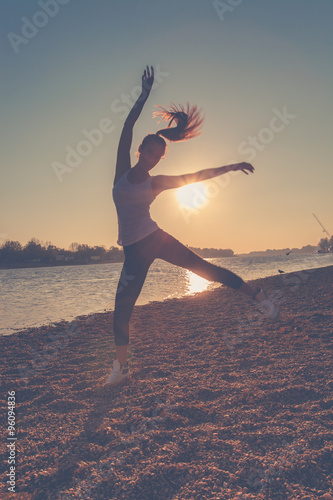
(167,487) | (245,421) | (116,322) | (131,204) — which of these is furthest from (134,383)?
(131,204)

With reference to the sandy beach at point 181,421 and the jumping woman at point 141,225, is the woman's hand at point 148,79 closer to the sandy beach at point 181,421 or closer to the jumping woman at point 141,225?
the jumping woman at point 141,225

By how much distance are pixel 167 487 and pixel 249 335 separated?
406 cm

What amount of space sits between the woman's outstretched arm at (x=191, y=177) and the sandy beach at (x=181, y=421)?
2226 millimetres

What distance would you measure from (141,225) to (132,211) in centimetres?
18

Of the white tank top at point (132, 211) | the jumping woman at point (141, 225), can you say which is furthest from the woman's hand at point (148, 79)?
the white tank top at point (132, 211)

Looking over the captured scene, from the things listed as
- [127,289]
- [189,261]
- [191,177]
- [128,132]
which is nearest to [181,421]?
[127,289]

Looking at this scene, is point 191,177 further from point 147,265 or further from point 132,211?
point 147,265

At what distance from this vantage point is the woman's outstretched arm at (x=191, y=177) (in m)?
3.20

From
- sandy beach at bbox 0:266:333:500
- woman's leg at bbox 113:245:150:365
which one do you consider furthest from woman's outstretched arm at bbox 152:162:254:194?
sandy beach at bbox 0:266:333:500

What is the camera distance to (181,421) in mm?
2844

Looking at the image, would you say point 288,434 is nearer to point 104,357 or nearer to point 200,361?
point 200,361

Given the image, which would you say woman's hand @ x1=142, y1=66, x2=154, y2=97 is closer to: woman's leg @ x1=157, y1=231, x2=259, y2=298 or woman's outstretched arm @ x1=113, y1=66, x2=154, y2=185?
woman's outstretched arm @ x1=113, y1=66, x2=154, y2=185

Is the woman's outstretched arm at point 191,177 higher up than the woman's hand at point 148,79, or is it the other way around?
the woman's hand at point 148,79

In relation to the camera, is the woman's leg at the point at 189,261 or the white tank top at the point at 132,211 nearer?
the white tank top at the point at 132,211
